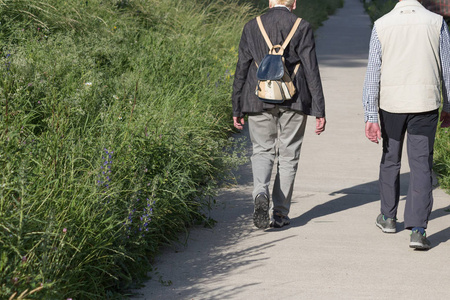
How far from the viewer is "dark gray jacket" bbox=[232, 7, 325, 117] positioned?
18.4 ft

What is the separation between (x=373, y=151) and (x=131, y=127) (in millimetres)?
3683

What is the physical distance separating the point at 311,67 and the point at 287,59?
7.5 inches

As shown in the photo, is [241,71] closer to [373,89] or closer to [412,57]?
[373,89]

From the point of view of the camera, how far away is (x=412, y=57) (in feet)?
17.5

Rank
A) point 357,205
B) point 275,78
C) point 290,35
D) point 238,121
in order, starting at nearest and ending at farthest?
1. point 275,78
2. point 290,35
3. point 238,121
4. point 357,205

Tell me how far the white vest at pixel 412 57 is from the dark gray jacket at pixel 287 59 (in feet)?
1.80

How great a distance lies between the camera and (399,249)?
5316 mm

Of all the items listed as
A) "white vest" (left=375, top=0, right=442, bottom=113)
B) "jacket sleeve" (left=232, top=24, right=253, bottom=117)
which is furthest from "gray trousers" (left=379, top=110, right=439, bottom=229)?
"jacket sleeve" (left=232, top=24, right=253, bottom=117)

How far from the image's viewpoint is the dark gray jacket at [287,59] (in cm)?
562

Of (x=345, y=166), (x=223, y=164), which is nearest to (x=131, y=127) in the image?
(x=223, y=164)

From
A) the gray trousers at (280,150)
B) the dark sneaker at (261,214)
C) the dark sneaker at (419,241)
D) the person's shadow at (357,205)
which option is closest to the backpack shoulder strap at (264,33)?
the gray trousers at (280,150)

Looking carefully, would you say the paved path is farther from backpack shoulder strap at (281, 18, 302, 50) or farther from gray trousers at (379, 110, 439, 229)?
backpack shoulder strap at (281, 18, 302, 50)

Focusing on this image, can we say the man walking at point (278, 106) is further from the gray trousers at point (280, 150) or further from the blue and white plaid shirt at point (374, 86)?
the blue and white plaid shirt at point (374, 86)

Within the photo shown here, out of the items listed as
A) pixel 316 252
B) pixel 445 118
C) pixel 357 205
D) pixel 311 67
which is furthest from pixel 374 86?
pixel 357 205
